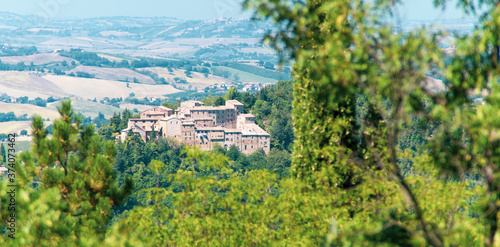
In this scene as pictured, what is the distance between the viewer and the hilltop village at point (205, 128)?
248 ft

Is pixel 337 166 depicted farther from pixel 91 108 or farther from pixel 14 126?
pixel 91 108

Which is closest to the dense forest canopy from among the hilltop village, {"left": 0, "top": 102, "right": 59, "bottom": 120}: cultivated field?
the hilltop village

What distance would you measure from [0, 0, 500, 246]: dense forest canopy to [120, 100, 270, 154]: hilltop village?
64.5 meters

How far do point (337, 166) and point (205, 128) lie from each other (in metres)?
67.7

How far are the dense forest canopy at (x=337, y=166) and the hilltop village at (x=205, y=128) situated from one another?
2541 inches

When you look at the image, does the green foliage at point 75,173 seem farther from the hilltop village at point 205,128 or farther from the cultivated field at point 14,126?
the cultivated field at point 14,126

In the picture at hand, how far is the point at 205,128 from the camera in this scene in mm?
76438

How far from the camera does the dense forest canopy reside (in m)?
4.00

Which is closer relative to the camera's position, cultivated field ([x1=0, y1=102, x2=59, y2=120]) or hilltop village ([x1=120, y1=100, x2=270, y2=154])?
hilltop village ([x1=120, y1=100, x2=270, y2=154])

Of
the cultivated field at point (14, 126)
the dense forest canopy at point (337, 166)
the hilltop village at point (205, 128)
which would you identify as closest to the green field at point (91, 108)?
the cultivated field at point (14, 126)

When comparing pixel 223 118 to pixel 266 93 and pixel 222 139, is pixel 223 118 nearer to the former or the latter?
pixel 222 139

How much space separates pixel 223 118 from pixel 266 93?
559 inches

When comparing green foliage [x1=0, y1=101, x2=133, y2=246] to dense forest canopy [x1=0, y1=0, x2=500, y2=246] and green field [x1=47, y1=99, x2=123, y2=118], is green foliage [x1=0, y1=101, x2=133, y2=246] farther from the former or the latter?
green field [x1=47, y1=99, x2=123, y2=118]

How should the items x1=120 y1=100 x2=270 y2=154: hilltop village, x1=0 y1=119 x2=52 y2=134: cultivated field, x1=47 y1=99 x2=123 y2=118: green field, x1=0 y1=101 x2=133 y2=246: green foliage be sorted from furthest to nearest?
x1=47 y1=99 x2=123 y2=118: green field, x1=0 y1=119 x2=52 y2=134: cultivated field, x1=120 y1=100 x2=270 y2=154: hilltop village, x1=0 y1=101 x2=133 y2=246: green foliage
